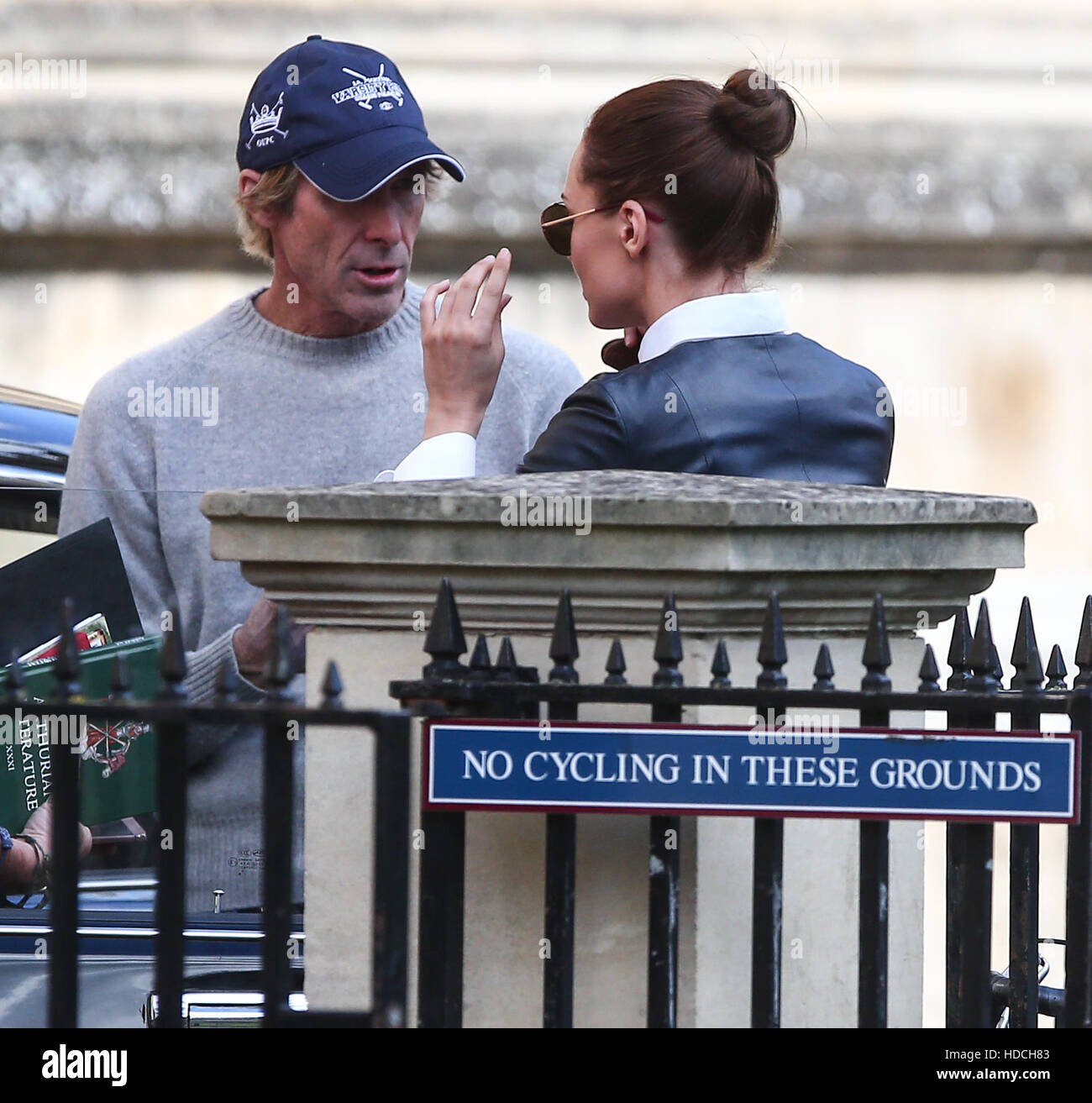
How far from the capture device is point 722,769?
77.5 inches

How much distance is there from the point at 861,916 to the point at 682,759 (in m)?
0.31

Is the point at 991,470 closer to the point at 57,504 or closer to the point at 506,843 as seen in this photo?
the point at 57,504

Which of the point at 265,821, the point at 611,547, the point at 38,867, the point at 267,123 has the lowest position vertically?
the point at 38,867

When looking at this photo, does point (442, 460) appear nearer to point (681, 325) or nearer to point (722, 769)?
point (681, 325)

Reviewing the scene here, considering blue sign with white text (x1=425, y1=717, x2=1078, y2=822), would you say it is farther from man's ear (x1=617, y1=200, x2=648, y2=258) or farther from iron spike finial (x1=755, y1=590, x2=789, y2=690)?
man's ear (x1=617, y1=200, x2=648, y2=258)

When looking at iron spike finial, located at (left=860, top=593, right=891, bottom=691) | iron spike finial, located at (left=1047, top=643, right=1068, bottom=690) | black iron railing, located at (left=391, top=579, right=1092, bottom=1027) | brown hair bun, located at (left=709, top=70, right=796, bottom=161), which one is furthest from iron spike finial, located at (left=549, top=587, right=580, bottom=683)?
iron spike finial, located at (left=1047, top=643, right=1068, bottom=690)

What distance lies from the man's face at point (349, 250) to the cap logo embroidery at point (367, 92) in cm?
13

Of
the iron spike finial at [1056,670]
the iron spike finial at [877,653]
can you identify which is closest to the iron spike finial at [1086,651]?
the iron spike finial at [1056,670]

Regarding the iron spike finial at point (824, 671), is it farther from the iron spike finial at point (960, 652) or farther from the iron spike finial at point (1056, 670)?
the iron spike finial at point (1056, 670)

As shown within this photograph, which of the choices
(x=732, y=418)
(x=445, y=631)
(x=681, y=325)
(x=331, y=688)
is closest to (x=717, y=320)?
(x=681, y=325)

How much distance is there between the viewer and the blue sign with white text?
196 cm

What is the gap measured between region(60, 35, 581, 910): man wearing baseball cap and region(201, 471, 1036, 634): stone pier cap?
0.94 m

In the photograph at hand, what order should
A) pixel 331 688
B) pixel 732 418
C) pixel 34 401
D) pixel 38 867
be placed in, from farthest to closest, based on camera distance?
1. pixel 34 401
2. pixel 38 867
3. pixel 732 418
4. pixel 331 688

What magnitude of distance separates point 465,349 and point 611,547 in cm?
71
